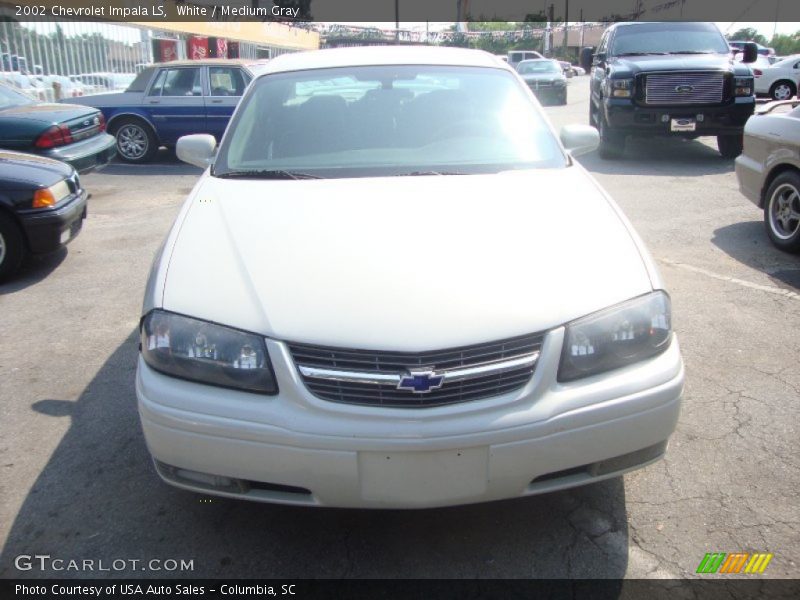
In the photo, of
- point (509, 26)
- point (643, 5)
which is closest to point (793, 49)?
point (643, 5)

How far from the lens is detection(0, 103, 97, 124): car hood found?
337 inches

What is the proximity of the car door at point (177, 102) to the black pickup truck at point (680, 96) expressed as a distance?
6.36 metres

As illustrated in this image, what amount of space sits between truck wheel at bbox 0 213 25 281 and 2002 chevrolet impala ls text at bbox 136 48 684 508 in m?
3.47

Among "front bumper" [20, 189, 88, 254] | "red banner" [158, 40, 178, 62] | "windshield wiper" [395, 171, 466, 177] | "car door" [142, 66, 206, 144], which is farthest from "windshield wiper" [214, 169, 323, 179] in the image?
"red banner" [158, 40, 178, 62]

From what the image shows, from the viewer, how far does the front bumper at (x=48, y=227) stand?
19.1 ft

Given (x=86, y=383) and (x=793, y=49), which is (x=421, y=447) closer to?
(x=86, y=383)

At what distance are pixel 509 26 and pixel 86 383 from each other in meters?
75.9

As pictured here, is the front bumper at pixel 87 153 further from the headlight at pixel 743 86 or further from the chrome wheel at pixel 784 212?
the headlight at pixel 743 86

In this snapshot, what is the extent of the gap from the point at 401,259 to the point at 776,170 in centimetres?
487

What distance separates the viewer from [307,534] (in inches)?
109

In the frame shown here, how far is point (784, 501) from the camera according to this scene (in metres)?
2.88

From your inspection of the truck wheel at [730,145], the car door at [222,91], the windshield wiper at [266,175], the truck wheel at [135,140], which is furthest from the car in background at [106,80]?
the windshield wiper at [266,175]

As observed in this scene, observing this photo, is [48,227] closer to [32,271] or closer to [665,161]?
[32,271]

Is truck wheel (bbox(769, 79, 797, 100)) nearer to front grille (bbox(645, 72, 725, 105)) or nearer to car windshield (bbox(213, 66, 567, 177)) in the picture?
front grille (bbox(645, 72, 725, 105))
